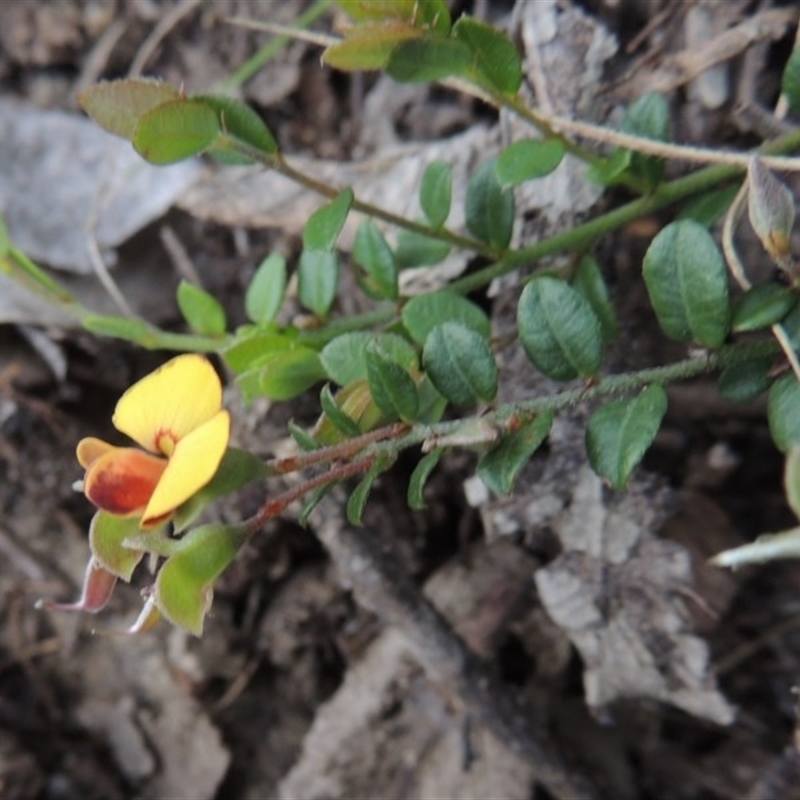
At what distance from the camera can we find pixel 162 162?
3.81ft

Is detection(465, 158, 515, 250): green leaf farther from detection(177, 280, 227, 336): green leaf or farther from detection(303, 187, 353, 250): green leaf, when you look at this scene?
detection(177, 280, 227, 336): green leaf

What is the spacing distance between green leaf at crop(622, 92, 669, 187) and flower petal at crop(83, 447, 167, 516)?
74 centimetres

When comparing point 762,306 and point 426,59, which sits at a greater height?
point 426,59

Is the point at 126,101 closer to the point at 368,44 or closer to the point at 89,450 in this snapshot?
the point at 368,44

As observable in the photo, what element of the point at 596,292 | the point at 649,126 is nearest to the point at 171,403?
the point at 596,292

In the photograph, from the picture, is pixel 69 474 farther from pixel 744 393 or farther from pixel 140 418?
pixel 744 393

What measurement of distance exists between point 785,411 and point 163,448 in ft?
2.15

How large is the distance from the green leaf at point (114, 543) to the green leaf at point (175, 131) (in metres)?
0.41

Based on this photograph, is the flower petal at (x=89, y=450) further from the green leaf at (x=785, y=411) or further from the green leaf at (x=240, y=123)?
the green leaf at (x=785, y=411)

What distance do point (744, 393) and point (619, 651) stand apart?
57 cm

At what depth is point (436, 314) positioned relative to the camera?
50.6 inches

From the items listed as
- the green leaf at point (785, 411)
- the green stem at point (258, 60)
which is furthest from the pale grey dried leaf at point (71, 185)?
the green leaf at point (785, 411)

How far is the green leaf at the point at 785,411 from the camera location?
108 cm

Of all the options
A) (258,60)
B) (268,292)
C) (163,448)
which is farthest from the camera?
(258,60)
